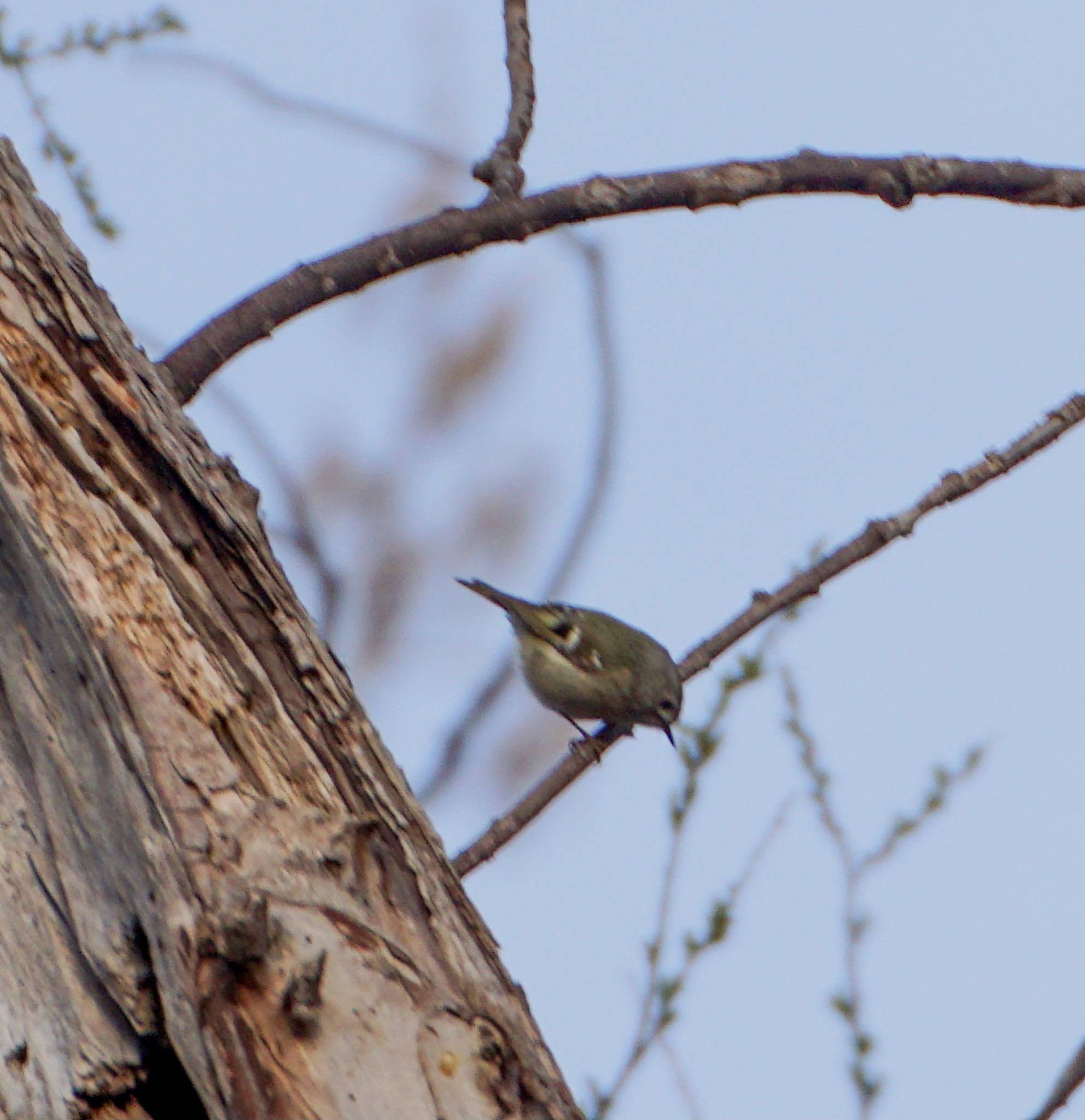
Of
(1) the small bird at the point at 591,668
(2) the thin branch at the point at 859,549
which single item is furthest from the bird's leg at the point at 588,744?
(2) the thin branch at the point at 859,549

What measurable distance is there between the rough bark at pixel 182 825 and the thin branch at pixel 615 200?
64 centimetres

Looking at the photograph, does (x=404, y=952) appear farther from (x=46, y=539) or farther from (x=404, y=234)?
(x=404, y=234)

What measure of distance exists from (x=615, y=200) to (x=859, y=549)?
717mm

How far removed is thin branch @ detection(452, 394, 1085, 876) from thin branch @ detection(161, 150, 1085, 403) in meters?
0.45

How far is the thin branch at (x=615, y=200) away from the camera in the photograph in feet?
8.59

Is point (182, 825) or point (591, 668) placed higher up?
point (591, 668)

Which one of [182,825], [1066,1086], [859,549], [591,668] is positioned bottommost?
[1066,1086]

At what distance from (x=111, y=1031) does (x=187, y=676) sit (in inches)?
14.5

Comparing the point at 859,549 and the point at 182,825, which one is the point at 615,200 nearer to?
the point at 859,549

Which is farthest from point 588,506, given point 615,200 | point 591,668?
point 591,668

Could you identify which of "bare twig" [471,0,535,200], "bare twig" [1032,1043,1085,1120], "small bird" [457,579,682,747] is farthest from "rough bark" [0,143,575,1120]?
"small bird" [457,579,682,747]

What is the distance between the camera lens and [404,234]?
267cm

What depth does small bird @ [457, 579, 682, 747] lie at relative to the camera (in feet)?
17.8

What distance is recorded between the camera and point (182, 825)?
158cm
